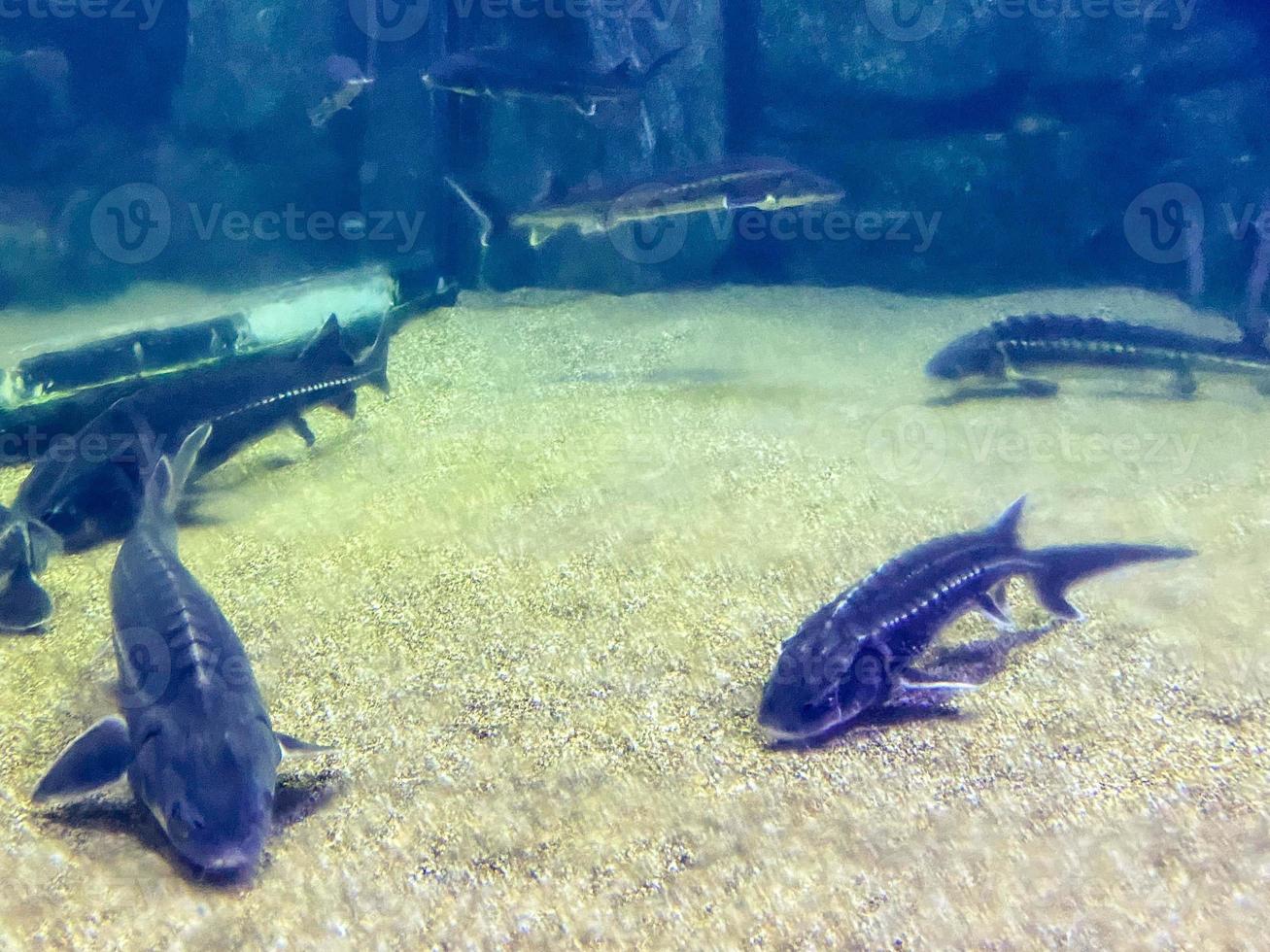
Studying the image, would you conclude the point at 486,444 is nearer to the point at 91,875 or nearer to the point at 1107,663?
the point at 91,875

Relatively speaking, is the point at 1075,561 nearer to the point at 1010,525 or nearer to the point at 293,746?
the point at 1010,525

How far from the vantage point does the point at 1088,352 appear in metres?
6.28

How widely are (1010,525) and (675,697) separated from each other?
1.66 m

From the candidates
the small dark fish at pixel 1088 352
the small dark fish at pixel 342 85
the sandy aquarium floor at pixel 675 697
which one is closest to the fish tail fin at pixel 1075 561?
the sandy aquarium floor at pixel 675 697

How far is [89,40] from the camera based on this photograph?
36.4 feet

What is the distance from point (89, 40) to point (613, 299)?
29.6 ft

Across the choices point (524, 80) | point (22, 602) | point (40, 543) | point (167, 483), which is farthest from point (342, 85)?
point (22, 602)

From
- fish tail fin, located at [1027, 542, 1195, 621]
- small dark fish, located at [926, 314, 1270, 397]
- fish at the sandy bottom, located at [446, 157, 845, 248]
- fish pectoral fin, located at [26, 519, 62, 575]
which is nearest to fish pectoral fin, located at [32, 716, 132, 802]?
fish pectoral fin, located at [26, 519, 62, 575]

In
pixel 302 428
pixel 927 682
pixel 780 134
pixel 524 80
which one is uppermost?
pixel 524 80

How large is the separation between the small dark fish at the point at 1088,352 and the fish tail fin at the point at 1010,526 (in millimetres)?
3129

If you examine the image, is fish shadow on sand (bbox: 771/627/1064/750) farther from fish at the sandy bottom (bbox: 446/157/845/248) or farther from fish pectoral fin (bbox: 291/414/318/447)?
fish pectoral fin (bbox: 291/414/318/447)

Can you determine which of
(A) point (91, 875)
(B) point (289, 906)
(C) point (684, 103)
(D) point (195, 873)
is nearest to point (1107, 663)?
(B) point (289, 906)

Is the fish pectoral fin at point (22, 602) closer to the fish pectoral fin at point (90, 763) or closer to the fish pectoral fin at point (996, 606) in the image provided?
the fish pectoral fin at point (90, 763)

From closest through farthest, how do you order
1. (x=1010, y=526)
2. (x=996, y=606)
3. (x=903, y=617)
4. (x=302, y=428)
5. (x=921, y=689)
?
(x=921, y=689) → (x=903, y=617) → (x=996, y=606) → (x=1010, y=526) → (x=302, y=428)
